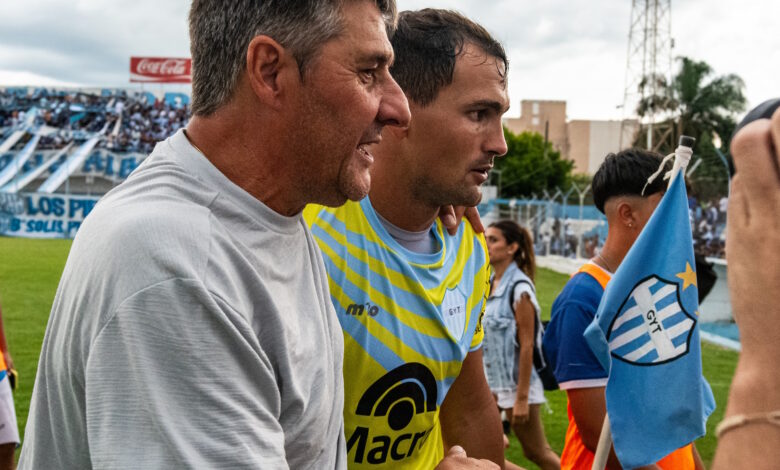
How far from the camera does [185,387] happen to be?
1.34 meters

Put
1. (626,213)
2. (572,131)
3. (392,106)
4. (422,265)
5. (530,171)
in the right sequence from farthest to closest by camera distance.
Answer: (572,131) → (530,171) → (626,213) → (422,265) → (392,106)

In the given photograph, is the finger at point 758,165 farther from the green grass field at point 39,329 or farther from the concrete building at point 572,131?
the concrete building at point 572,131

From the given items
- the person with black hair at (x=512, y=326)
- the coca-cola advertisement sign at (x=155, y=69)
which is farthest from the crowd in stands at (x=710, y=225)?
the coca-cola advertisement sign at (x=155, y=69)

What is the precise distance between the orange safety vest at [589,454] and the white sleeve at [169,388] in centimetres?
246

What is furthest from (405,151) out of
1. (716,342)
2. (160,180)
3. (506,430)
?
(716,342)

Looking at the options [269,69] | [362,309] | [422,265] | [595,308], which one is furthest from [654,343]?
[269,69]

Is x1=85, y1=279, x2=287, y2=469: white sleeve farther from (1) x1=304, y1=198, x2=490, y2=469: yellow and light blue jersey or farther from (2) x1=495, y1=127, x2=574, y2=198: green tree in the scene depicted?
(2) x1=495, y1=127, x2=574, y2=198: green tree

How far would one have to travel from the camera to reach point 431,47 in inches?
108

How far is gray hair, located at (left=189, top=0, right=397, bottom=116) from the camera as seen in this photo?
162 cm

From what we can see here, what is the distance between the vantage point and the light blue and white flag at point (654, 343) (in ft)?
10.5

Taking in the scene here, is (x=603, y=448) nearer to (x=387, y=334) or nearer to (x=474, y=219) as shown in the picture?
(x=474, y=219)

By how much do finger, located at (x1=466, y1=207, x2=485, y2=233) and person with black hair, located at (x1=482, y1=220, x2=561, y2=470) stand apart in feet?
11.7

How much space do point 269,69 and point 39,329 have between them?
11.9 m

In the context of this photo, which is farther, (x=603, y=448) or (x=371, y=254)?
(x=603, y=448)
